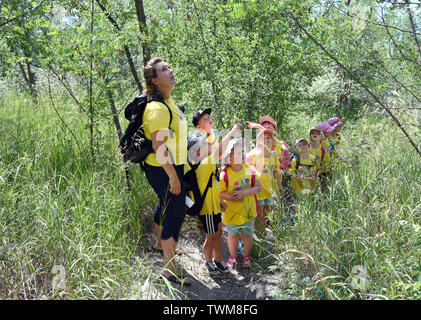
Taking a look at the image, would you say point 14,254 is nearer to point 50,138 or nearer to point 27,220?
point 27,220

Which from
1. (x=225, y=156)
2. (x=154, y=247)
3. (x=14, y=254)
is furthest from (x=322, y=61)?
(x=14, y=254)

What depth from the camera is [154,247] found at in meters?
3.74

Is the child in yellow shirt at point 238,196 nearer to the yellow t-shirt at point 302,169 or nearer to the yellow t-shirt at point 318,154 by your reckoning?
the yellow t-shirt at point 302,169

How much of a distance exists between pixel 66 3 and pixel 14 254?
3.00 m

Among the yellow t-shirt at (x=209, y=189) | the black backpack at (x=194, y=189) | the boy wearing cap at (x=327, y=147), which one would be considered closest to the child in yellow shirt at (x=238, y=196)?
the yellow t-shirt at (x=209, y=189)

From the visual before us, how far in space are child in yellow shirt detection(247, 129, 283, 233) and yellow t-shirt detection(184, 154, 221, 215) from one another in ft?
2.11

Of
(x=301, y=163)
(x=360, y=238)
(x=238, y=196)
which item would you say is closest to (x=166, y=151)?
(x=238, y=196)

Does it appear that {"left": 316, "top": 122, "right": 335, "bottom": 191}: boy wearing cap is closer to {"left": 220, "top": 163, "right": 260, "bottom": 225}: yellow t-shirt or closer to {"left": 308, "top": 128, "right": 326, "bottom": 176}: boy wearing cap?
{"left": 308, "top": 128, "right": 326, "bottom": 176}: boy wearing cap

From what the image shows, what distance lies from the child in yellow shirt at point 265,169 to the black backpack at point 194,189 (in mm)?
731

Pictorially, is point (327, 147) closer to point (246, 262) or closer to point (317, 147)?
point (317, 147)

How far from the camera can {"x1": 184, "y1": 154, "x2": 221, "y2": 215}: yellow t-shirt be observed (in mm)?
3510

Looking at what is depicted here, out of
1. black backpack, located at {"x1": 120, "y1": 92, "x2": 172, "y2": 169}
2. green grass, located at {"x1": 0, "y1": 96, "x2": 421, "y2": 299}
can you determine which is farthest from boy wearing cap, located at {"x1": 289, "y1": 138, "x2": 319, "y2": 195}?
black backpack, located at {"x1": 120, "y1": 92, "x2": 172, "y2": 169}

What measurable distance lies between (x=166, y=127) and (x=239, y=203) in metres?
1.18

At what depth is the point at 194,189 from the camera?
3.54 m
